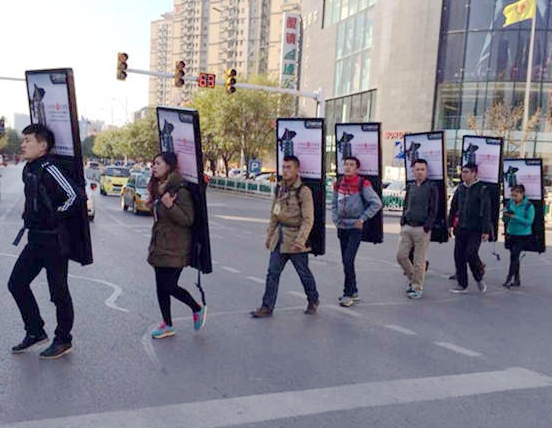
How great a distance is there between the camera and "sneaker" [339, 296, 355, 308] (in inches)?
295

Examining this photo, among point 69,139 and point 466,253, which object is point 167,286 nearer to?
point 69,139

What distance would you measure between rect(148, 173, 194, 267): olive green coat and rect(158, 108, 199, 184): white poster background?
6.7 inches

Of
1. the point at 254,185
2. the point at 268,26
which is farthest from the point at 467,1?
the point at 268,26

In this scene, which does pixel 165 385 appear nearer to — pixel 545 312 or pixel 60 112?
pixel 60 112

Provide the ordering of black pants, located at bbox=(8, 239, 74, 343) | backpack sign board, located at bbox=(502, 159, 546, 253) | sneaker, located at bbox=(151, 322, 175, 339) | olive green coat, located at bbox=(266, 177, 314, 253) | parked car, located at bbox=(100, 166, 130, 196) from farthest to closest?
1. parked car, located at bbox=(100, 166, 130, 196)
2. backpack sign board, located at bbox=(502, 159, 546, 253)
3. olive green coat, located at bbox=(266, 177, 314, 253)
4. sneaker, located at bbox=(151, 322, 175, 339)
5. black pants, located at bbox=(8, 239, 74, 343)

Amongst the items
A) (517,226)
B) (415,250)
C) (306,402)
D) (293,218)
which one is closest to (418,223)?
(415,250)

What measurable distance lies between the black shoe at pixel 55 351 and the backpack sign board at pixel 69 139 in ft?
2.32

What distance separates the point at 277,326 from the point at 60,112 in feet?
9.87

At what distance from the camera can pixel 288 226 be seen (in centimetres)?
664

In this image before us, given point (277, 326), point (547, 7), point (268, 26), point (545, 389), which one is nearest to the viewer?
point (545, 389)

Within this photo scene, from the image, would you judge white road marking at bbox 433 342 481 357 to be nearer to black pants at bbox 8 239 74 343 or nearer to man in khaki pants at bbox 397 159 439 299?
man in khaki pants at bbox 397 159 439 299

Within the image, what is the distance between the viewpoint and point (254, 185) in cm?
3669

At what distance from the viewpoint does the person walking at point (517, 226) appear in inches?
379

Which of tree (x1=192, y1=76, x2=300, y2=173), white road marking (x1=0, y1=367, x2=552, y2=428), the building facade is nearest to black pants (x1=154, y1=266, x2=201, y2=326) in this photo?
white road marking (x1=0, y1=367, x2=552, y2=428)
